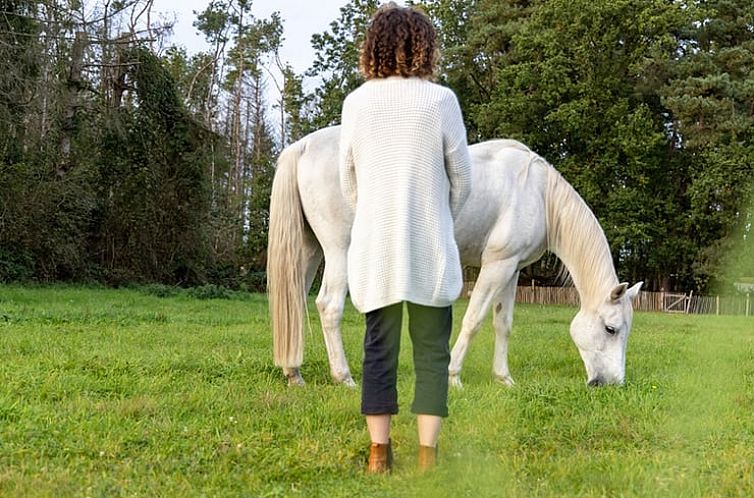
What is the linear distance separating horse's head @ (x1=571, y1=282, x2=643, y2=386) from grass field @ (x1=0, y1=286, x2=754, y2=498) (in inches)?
7.5

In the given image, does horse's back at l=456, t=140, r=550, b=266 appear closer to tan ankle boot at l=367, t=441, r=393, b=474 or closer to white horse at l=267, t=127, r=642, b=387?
white horse at l=267, t=127, r=642, b=387

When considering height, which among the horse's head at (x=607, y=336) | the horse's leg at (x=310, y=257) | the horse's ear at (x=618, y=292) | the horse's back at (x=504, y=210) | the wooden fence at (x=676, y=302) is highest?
the horse's back at (x=504, y=210)

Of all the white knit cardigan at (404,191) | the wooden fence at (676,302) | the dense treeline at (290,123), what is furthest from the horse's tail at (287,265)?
the wooden fence at (676,302)

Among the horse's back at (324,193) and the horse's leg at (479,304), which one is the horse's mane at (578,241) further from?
the horse's back at (324,193)

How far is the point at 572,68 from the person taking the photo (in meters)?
30.1

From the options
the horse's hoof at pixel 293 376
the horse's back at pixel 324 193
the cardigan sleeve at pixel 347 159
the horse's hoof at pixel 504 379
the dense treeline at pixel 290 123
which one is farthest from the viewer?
the dense treeline at pixel 290 123

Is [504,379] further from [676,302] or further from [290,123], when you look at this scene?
[290,123]

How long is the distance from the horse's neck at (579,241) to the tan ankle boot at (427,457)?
287 centimetres

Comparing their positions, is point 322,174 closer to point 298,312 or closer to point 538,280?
point 298,312

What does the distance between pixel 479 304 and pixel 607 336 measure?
0.98m

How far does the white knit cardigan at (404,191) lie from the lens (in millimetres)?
2906

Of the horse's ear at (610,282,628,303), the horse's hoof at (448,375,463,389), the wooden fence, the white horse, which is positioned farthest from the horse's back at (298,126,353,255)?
the wooden fence

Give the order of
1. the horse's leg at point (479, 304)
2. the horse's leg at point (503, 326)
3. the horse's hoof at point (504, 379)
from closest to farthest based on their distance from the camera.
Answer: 1. the horse's leg at point (479, 304)
2. the horse's hoof at point (504, 379)
3. the horse's leg at point (503, 326)

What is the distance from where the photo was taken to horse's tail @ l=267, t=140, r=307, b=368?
5004 mm
